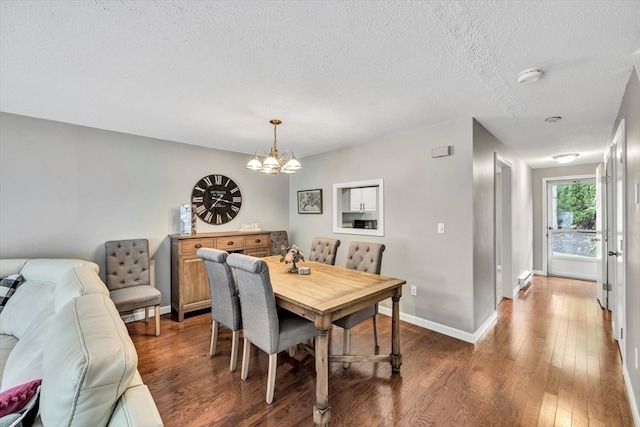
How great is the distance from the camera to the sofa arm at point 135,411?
81cm

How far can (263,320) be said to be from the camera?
203 centimetres

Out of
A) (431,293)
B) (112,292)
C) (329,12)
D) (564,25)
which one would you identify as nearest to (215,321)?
(112,292)

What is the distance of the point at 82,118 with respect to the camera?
2.96m

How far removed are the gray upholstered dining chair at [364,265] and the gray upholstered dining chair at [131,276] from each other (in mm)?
2085

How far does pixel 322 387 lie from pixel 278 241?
9.97 feet

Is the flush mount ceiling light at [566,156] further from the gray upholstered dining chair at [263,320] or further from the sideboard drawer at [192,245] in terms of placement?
the sideboard drawer at [192,245]

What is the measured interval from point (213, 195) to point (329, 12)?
3.35 m

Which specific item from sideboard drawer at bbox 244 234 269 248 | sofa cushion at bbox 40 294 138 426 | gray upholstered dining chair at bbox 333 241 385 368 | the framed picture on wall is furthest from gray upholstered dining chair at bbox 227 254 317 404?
the framed picture on wall

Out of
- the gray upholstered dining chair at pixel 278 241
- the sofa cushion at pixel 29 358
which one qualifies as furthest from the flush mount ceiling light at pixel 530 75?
the gray upholstered dining chair at pixel 278 241

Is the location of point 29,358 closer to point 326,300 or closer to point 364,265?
point 326,300

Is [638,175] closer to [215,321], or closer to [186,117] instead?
[215,321]

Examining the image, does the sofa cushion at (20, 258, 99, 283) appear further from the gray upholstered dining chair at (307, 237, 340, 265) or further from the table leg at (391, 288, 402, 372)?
the table leg at (391, 288, 402, 372)

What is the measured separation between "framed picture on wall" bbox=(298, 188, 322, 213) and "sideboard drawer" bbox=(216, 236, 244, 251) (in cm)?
130

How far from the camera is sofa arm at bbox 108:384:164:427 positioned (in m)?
0.81
